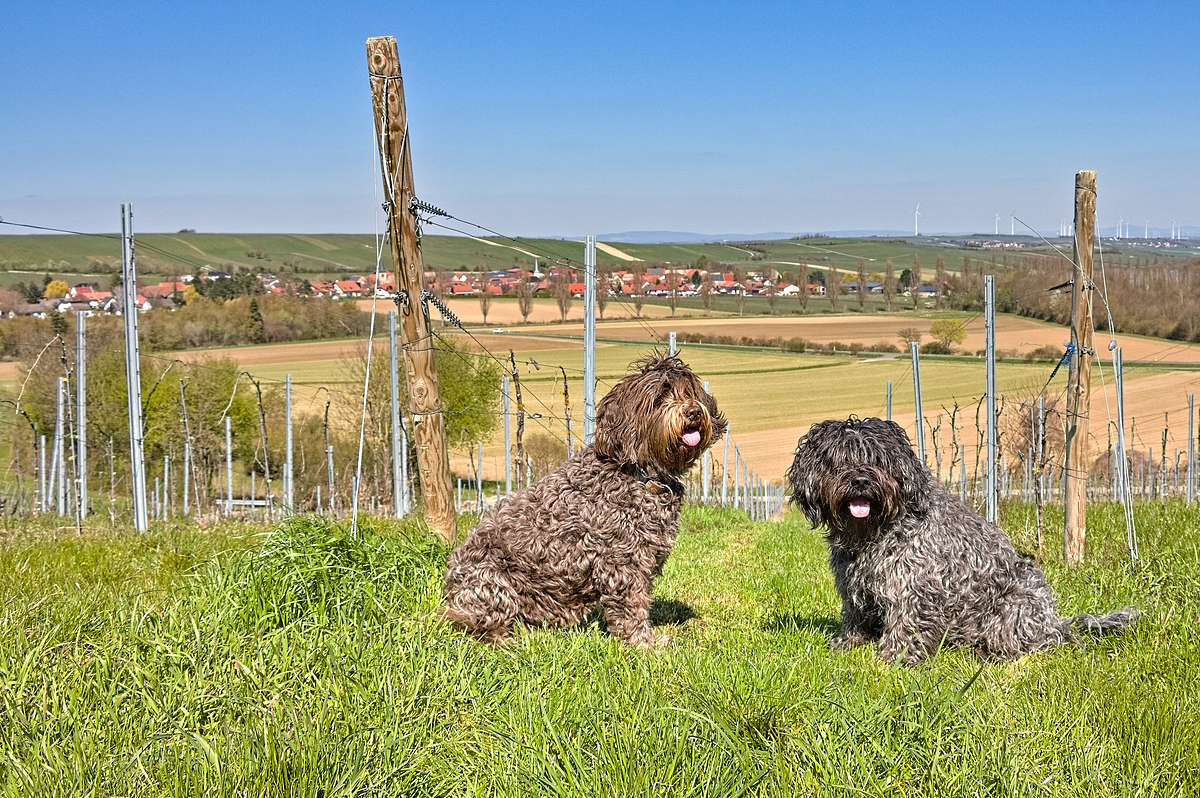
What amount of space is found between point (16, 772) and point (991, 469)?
7.50 m

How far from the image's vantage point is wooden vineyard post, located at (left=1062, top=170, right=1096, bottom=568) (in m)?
7.95

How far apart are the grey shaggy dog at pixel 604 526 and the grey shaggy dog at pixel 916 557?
729 millimetres

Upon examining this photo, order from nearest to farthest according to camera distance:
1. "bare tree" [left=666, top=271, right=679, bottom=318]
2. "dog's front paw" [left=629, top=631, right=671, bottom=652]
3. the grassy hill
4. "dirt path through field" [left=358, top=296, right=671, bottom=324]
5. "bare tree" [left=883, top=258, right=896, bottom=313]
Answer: "dog's front paw" [left=629, top=631, right=671, bottom=652] → "dirt path through field" [left=358, top=296, right=671, bottom=324] → "bare tree" [left=666, top=271, right=679, bottom=318] → "bare tree" [left=883, top=258, right=896, bottom=313] → the grassy hill

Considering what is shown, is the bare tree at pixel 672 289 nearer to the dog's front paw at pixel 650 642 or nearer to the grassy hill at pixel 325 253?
the grassy hill at pixel 325 253

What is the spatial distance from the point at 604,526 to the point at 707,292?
141 feet

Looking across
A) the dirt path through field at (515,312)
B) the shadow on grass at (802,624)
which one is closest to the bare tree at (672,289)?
the dirt path through field at (515,312)

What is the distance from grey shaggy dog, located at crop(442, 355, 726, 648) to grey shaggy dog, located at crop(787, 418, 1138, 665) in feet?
2.39

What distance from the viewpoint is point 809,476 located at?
17.4 ft

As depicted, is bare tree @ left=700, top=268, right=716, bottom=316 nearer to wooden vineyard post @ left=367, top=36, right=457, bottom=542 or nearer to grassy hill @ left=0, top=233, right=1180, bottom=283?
grassy hill @ left=0, top=233, right=1180, bottom=283

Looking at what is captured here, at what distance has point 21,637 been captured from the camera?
4.41m

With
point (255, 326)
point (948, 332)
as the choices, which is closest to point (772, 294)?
point (948, 332)

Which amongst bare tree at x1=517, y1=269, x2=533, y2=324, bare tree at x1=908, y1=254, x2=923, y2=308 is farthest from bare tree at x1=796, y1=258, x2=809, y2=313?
bare tree at x1=517, y1=269, x2=533, y2=324

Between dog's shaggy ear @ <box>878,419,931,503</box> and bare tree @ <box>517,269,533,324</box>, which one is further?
bare tree @ <box>517,269,533,324</box>

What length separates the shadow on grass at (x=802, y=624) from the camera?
590 centimetres
